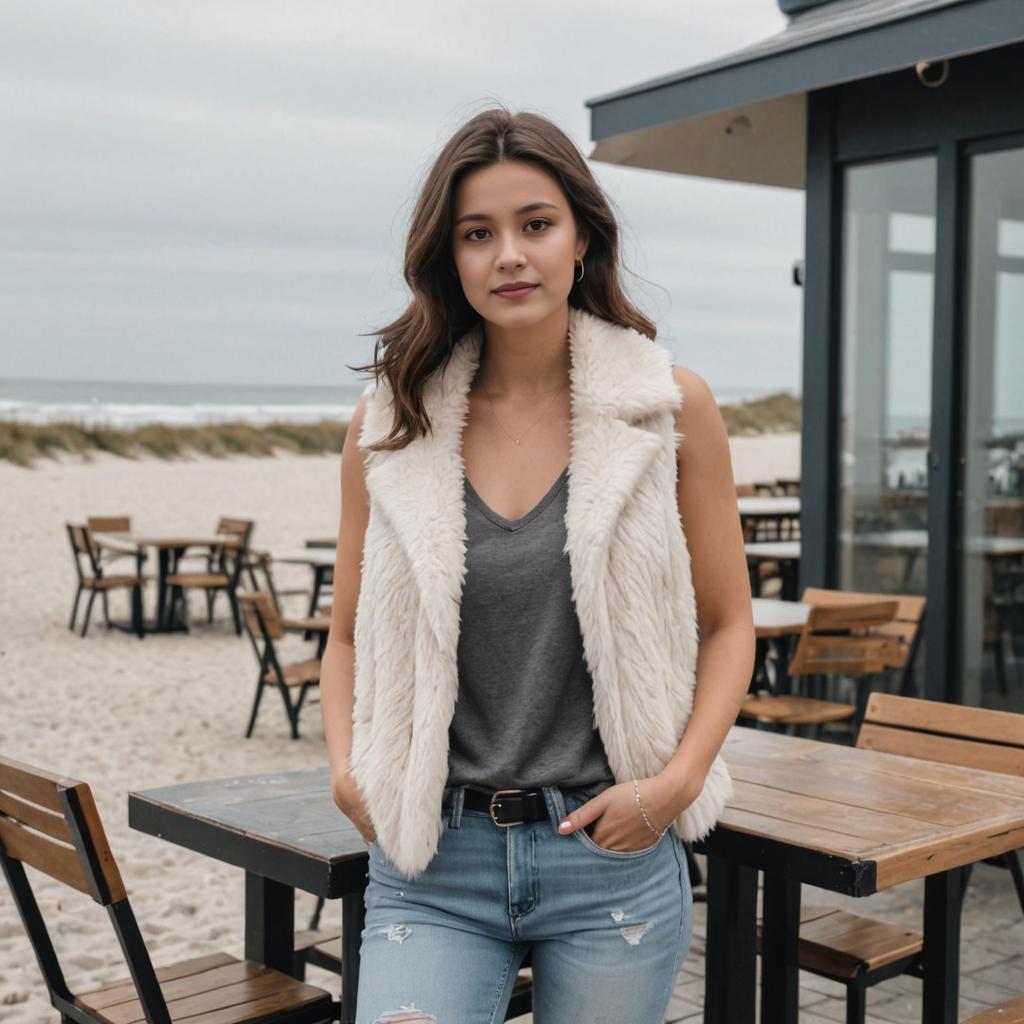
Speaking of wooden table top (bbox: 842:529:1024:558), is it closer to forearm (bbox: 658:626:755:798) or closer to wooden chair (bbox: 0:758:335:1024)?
wooden chair (bbox: 0:758:335:1024)

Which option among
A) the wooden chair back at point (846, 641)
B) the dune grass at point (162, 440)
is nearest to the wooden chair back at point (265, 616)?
the wooden chair back at point (846, 641)

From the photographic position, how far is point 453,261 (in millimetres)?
2092

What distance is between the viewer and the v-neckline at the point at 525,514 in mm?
1954

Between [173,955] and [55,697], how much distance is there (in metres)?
4.96

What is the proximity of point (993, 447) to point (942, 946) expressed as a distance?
3618mm

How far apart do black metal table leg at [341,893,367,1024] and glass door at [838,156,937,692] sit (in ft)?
14.4

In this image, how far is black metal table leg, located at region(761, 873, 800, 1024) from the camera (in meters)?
2.88

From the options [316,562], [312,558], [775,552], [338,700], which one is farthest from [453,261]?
[312,558]

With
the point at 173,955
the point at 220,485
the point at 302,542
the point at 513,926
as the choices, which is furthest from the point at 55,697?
the point at 220,485

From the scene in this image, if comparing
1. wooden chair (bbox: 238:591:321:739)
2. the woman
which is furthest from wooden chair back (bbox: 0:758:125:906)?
wooden chair (bbox: 238:591:321:739)

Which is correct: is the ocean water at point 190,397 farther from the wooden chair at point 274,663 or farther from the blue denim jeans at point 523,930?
the blue denim jeans at point 523,930

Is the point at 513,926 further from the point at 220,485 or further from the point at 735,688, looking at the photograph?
the point at 220,485

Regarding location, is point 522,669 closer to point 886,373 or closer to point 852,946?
point 852,946

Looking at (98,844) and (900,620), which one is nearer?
(98,844)
